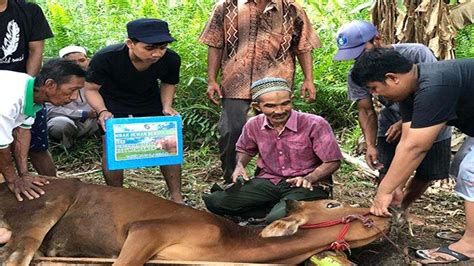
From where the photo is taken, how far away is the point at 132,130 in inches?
196

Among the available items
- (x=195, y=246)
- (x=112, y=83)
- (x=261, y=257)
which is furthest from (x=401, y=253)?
(x=112, y=83)

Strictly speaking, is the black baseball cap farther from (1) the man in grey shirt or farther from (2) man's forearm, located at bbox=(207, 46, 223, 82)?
(1) the man in grey shirt

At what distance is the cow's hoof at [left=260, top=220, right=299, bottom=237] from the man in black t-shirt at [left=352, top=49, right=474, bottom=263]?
56 centimetres

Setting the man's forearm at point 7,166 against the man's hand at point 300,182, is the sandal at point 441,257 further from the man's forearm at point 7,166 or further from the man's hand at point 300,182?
the man's forearm at point 7,166

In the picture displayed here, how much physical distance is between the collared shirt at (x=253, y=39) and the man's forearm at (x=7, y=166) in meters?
2.01

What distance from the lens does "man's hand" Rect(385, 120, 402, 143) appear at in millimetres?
4840

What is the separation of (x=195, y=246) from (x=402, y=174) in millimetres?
1426

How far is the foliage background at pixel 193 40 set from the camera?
8.28 metres

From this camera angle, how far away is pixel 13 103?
4.13m

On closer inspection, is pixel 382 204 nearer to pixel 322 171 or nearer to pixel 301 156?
pixel 322 171

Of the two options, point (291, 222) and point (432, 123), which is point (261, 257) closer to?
point (291, 222)

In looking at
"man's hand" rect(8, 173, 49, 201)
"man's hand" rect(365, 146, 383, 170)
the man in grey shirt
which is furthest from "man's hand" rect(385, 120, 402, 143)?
"man's hand" rect(8, 173, 49, 201)

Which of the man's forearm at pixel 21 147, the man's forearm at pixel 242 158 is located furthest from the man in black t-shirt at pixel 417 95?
the man's forearm at pixel 21 147

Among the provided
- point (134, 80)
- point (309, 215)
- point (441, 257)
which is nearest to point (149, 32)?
point (134, 80)
